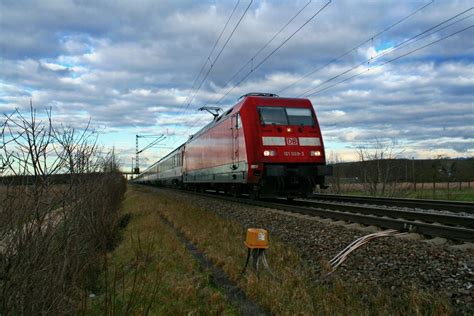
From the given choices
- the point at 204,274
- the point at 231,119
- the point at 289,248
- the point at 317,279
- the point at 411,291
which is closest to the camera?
the point at 411,291

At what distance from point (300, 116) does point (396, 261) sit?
9.92 meters

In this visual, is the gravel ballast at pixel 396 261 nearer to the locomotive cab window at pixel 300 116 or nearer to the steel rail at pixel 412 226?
the steel rail at pixel 412 226

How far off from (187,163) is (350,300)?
80.7 feet

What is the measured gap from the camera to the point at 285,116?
49.5 ft

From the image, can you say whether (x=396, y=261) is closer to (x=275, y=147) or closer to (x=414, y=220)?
(x=414, y=220)

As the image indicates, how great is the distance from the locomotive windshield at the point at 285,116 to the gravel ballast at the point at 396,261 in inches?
258

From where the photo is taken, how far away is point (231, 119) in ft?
53.6

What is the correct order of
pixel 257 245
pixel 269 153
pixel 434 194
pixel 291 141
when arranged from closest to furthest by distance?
1. pixel 257 245
2. pixel 269 153
3. pixel 291 141
4. pixel 434 194

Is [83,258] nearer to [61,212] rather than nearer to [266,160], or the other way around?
[61,212]

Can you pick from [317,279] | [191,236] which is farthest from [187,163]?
[317,279]

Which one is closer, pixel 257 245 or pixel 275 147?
pixel 257 245

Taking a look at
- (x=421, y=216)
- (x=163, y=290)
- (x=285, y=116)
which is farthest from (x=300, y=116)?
(x=163, y=290)

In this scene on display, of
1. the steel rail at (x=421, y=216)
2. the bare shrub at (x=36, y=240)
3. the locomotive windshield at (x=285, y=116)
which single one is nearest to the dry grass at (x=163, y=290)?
the bare shrub at (x=36, y=240)

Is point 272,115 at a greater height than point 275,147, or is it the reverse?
point 272,115
